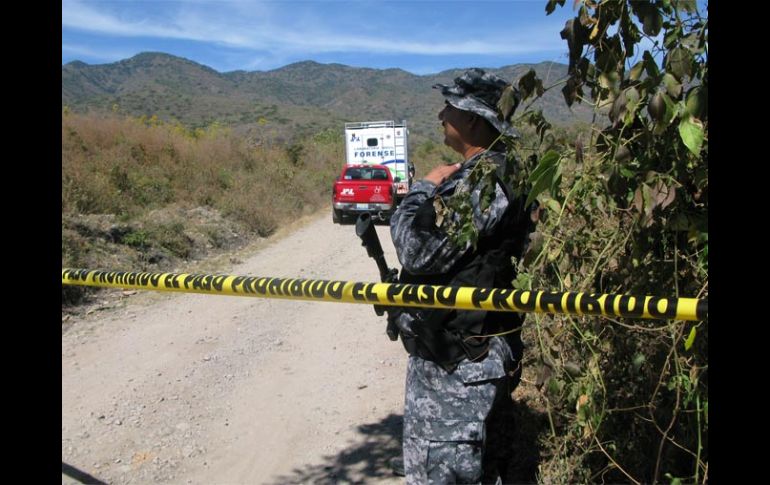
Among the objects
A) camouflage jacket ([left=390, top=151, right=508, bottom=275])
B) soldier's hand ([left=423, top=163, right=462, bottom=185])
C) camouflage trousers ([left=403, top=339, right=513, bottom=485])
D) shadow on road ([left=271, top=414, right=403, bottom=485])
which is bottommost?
→ shadow on road ([left=271, top=414, right=403, bottom=485])

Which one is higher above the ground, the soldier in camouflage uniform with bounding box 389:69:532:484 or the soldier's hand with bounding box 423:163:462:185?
the soldier's hand with bounding box 423:163:462:185

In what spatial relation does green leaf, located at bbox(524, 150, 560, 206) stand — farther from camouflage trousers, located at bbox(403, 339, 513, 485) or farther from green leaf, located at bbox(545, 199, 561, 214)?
camouflage trousers, located at bbox(403, 339, 513, 485)

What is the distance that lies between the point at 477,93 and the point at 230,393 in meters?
3.07

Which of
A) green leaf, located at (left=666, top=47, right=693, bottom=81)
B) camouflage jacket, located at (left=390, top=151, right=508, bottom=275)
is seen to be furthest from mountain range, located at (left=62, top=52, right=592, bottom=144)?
green leaf, located at (left=666, top=47, right=693, bottom=81)

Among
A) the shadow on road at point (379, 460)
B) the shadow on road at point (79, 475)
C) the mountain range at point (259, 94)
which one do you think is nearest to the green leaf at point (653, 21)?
the shadow on road at point (379, 460)

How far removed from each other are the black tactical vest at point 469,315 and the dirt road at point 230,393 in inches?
51.8

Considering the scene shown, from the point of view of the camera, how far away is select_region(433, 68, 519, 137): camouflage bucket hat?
2256 mm

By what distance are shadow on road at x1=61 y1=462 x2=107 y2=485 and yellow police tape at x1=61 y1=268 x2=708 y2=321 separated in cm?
136

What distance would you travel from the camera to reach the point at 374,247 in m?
2.48

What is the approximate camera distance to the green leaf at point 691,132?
4.68 ft

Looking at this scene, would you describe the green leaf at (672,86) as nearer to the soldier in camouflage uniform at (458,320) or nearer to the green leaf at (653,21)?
the green leaf at (653,21)

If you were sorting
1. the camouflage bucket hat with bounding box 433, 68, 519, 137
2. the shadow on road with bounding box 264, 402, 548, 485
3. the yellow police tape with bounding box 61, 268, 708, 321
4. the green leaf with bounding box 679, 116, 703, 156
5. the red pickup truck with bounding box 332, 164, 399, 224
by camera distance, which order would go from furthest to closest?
the red pickup truck with bounding box 332, 164, 399, 224 → the shadow on road with bounding box 264, 402, 548, 485 → the camouflage bucket hat with bounding box 433, 68, 519, 137 → the yellow police tape with bounding box 61, 268, 708, 321 → the green leaf with bounding box 679, 116, 703, 156
